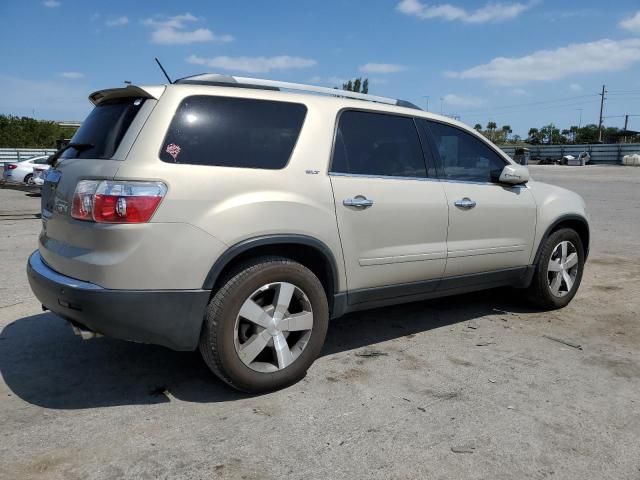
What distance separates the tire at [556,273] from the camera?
5191 mm

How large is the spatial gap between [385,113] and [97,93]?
2.00 metres

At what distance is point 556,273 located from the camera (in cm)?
534

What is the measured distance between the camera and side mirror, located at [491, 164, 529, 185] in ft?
15.5

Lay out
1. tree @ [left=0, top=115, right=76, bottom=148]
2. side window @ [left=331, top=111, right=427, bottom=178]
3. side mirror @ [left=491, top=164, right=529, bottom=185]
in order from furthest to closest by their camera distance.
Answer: tree @ [left=0, top=115, right=76, bottom=148] → side mirror @ [left=491, top=164, right=529, bottom=185] → side window @ [left=331, top=111, right=427, bottom=178]

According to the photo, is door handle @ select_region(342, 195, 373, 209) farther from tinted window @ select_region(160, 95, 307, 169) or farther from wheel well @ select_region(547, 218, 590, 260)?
wheel well @ select_region(547, 218, 590, 260)

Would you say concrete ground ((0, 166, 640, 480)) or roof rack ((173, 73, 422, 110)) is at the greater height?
roof rack ((173, 73, 422, 110))

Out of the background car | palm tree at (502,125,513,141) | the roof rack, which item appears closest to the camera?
the roof rack

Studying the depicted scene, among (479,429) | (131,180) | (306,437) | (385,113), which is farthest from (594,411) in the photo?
(131,180)

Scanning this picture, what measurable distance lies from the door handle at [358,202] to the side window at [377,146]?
195 millimetres

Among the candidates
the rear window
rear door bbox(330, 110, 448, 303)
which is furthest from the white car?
rear door bbox(330, 110, 448, 303)

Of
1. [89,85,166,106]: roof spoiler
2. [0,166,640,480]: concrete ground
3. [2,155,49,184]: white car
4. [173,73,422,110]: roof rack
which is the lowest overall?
[0,166,640,480]: concrete ground

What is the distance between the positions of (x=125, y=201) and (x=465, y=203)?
260 cm

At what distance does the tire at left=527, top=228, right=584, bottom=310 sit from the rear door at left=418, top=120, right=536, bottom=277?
0.27 m

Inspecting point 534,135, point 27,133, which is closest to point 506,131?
point 534,135
